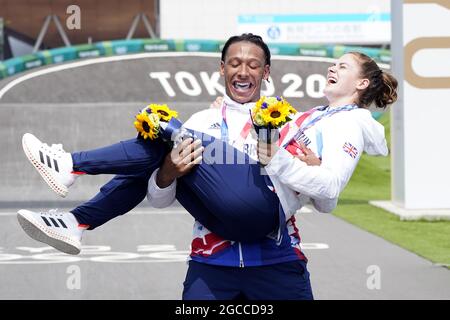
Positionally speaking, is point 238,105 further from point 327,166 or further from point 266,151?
point 327,166

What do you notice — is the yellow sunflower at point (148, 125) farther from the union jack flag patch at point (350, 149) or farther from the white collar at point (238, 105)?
the union jack flag patch at point (350, 149)

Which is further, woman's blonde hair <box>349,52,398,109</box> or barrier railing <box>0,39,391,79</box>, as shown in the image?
barrier railing <box>0,39,391,79</box>

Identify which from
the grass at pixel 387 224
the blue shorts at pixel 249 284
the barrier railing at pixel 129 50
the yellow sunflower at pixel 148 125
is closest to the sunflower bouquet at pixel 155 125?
the yellow sunflower at pixel 148 125

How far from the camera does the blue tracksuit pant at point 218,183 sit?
3.97 meters

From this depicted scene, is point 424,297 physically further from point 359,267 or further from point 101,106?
point 101,106

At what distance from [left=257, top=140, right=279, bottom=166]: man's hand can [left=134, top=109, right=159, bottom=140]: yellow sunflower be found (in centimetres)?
45

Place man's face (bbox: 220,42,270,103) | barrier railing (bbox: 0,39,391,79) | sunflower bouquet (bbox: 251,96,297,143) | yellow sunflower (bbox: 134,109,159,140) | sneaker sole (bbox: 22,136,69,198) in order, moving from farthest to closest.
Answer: barrier railing (bbox: 0,39,391,79) → sneaker sole (bbox: 22,136,69,198) → man's face (bbox: 220,42,270,103) → yellow sunflower (bbox: 134,109,159,140) → sunflower bouquet (bbox: 251,96,297,143)

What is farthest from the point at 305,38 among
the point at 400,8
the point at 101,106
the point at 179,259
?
the point at 179,259

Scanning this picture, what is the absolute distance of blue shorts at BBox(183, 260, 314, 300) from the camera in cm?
421

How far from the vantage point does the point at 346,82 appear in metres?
4.43

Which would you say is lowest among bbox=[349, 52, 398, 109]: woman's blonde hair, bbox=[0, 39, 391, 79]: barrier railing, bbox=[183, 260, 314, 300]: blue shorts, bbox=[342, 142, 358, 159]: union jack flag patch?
bbox=[183, 260, 314, 300]: blue shorts

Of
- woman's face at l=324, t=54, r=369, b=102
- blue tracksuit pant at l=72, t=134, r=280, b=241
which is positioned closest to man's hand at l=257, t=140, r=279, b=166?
blue tracksuit pant at l=72, t=134, r=280, b=241

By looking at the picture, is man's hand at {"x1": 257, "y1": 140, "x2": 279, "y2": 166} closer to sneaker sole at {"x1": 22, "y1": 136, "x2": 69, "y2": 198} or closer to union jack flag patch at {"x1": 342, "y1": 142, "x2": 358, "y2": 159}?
union jack flag patch at {"x1": 342, "y1": 142, "x2": 358, "y2": 159}
